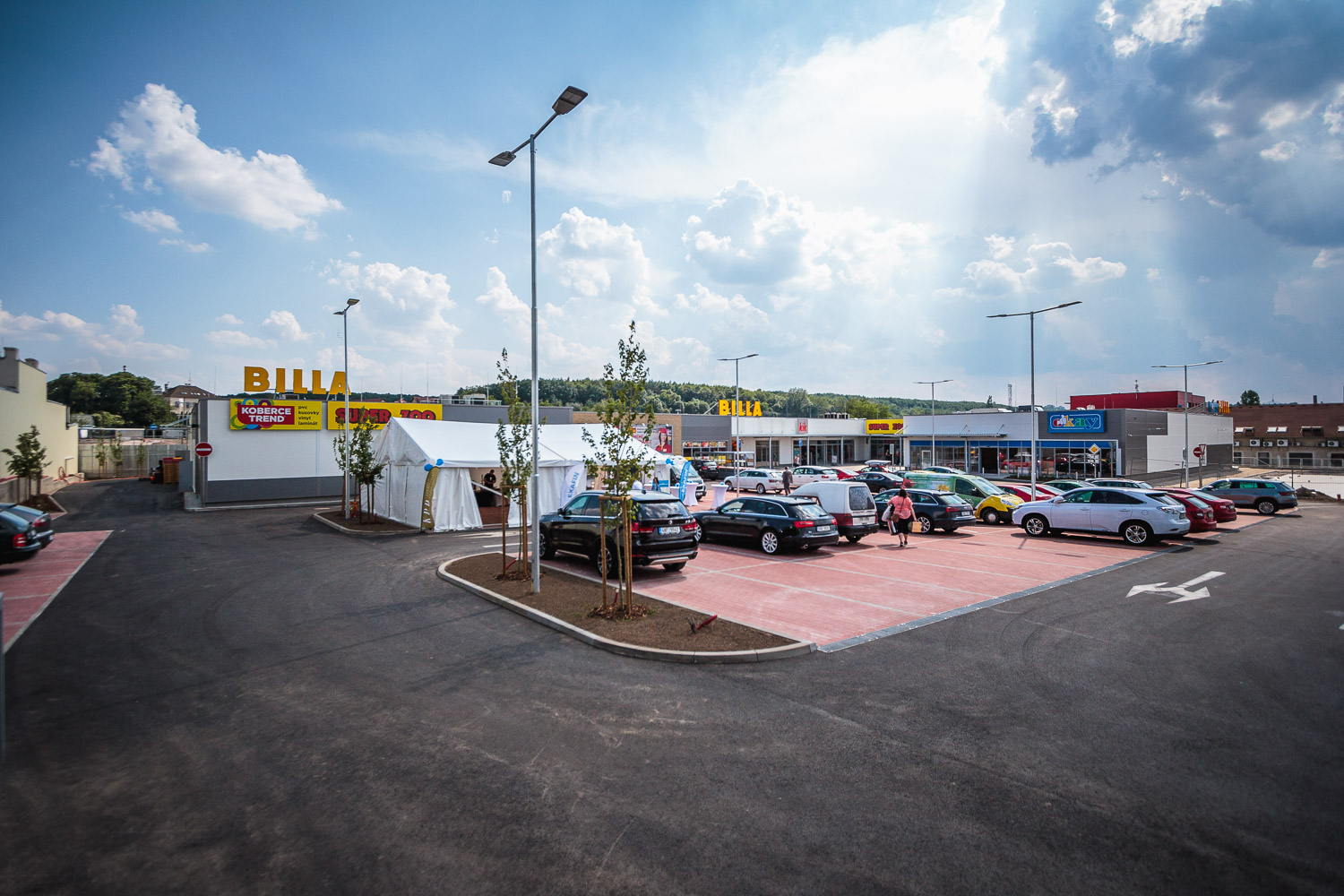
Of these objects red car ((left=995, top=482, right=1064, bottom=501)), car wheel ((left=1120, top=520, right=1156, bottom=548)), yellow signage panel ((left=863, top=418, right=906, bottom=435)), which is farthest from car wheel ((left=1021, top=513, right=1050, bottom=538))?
yellow signage panel ((left=863, top=418, right=906, bottom=435))

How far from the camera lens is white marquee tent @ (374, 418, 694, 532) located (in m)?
22.2

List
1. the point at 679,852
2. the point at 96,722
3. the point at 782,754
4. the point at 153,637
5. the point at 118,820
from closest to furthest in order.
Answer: the point at 679,852, the point at 118,820, the point at 782,754, the point at 96,722, the point at 153,637

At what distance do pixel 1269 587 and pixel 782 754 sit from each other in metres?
12.8

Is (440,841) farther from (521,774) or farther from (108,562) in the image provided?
(108,562)

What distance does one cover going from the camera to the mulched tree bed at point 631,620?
353 inches

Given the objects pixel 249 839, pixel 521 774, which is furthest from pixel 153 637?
pixel 521 774

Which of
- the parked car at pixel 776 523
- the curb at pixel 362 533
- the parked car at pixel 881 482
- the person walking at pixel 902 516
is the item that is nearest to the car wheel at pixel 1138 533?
the person walking at pixel 902 516

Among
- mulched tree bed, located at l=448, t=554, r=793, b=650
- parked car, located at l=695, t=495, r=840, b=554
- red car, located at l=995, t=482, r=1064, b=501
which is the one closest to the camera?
mulched tree bed, located at l=448, t=554, r=793, b=650

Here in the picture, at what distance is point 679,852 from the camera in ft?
14.4

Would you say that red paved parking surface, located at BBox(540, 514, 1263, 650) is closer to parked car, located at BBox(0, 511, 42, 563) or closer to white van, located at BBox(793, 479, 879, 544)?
white van, located at BBox(793, 479, 879, 544)

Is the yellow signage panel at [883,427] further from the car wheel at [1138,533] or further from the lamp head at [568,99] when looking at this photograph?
the lamp head at [568,99]

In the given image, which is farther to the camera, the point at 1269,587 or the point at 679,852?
the point at 1269,587

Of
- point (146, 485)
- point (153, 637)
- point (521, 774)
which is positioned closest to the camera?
point (521, 774)

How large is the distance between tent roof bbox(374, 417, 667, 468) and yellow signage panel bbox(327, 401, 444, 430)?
829cm
